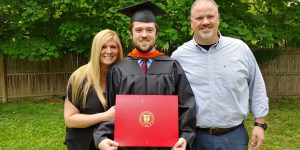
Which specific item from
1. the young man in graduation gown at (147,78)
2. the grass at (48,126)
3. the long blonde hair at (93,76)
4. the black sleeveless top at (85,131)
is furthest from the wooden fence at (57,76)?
the young man in graduation gown at (147,78)

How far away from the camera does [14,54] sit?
9.80 meters

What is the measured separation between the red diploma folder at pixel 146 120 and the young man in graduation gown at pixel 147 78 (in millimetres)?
130

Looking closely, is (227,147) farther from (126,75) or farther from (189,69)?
(126,75)

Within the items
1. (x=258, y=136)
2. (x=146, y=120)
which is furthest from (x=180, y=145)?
(x=258, y=136)

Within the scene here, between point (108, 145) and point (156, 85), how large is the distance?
622 millimetres

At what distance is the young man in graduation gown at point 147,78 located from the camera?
9.11 feet

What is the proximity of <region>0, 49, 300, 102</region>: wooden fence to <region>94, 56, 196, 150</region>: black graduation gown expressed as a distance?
9.49 m

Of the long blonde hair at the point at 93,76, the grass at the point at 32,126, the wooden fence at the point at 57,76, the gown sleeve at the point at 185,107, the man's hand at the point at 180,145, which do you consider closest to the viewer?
the man's hand at the point at 180,145

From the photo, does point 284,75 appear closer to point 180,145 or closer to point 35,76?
point 35,76

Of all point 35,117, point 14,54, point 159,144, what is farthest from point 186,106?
point 14,54

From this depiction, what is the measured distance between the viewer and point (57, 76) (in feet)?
39.3

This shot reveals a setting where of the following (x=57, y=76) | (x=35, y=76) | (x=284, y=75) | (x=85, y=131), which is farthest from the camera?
(x=57, y=76)

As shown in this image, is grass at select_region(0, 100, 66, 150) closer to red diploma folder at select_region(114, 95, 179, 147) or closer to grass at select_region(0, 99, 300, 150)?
grass at select_region(0, 99, 300, 150)

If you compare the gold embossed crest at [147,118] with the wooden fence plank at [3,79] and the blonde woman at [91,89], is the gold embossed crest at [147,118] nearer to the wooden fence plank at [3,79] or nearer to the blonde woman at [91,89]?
the blonde woman at [91,89]
